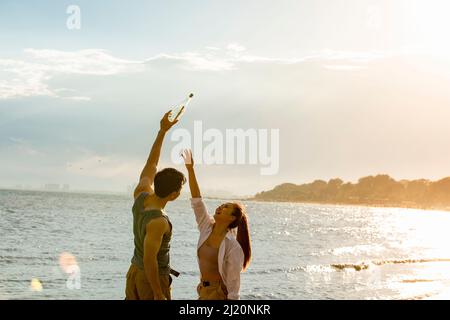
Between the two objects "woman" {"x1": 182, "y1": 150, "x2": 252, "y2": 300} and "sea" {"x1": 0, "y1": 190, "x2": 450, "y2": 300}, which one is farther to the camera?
"sea" {"x1": 0, "y1": 190, "x2": 450, "y2": 300}

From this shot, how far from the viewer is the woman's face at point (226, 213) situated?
5.15 meters

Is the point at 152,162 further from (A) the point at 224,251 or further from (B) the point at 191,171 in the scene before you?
(A) the point at 224,251

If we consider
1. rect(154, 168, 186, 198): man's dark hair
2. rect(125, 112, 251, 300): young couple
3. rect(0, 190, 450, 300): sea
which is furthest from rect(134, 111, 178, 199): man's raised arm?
rect(0, 190, 450, 300): sea

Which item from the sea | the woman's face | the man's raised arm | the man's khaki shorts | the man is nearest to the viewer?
the man

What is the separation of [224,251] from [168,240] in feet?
2.01

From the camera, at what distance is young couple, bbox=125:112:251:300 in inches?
183

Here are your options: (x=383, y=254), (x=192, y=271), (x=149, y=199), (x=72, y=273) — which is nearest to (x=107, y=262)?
(x=192, y=271)

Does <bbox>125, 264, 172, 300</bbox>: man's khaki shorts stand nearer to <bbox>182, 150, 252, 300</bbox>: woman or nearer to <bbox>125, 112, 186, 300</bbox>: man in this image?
<bbox>125, 112, 186, 300</bbox>: man
